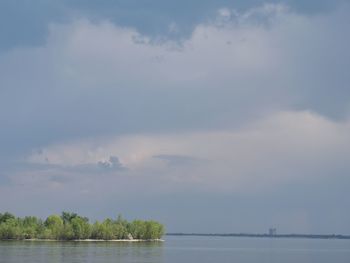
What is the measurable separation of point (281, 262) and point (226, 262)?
1201cm

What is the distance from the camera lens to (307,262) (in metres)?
125

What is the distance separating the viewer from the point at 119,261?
354ft

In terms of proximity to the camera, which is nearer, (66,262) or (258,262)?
(66,262)

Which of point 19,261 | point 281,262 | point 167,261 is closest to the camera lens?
Answer: point 19,261

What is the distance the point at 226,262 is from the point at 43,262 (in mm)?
38439

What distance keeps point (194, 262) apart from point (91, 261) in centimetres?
2172

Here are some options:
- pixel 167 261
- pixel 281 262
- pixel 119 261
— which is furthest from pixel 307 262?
pixel 119 261

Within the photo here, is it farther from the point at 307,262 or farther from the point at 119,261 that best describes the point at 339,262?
the point at 119,261

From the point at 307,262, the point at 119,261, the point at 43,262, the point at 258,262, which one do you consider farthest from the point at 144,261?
the point at 307,262

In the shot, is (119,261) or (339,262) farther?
(339,262)

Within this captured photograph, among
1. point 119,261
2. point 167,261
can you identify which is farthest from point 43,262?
point 167,261

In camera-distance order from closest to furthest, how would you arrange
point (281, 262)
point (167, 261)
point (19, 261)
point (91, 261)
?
point (19, 261), point (91, 261), point (167, 261), point (281, 262)

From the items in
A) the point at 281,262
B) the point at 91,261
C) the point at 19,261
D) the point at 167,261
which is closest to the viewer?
the point at 19,261

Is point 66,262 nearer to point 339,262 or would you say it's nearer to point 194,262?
point 194,262
